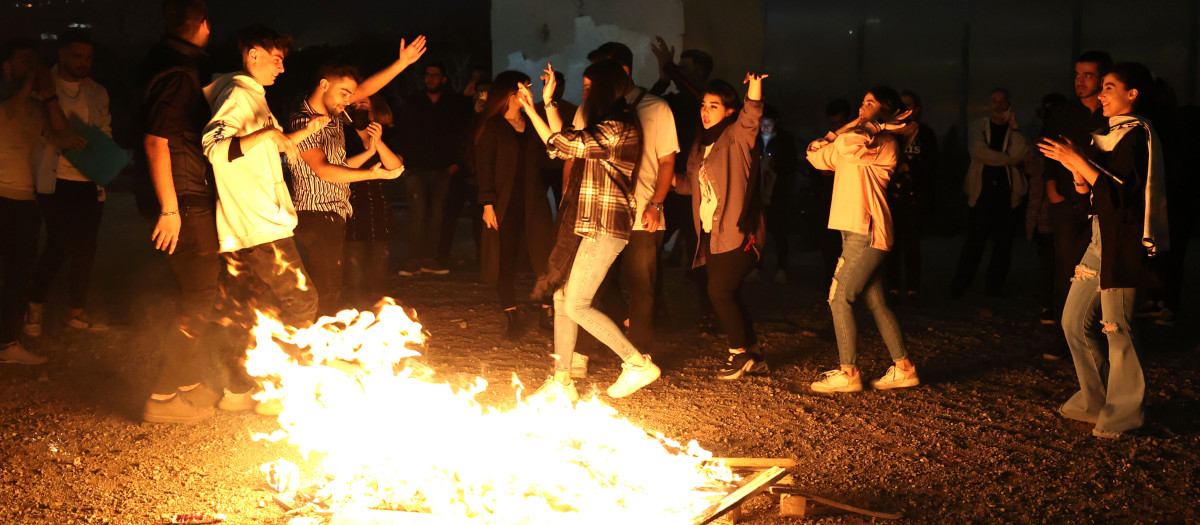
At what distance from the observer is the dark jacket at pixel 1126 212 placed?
517 cm

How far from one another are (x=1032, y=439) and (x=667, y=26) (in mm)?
→ 8371

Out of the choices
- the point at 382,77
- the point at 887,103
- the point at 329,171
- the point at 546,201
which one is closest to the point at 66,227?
the point at 329,171

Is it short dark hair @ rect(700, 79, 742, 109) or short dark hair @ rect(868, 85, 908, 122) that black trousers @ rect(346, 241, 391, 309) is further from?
short dark hair @ rect(868, 85, 908, 122)

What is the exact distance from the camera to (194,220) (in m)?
5.29

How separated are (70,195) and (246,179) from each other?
286cm

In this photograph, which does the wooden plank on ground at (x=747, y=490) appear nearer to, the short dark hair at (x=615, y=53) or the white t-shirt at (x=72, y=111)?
the short dark hair at (x=615, y=53)

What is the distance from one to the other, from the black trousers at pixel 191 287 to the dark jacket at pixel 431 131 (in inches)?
218

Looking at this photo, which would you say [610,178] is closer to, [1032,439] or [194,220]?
[194,220]

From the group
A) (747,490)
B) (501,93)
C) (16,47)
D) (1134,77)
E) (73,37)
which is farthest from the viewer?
(73,37)

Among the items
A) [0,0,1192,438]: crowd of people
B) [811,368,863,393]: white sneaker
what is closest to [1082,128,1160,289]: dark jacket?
[0,0,1192,438]: crowd of people

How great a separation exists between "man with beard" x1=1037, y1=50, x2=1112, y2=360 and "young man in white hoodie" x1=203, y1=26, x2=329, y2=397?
4527 mm

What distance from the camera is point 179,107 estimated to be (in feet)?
16.9

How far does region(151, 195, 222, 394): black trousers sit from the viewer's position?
17.4ft

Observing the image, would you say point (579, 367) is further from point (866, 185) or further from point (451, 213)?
point (451, 213)
